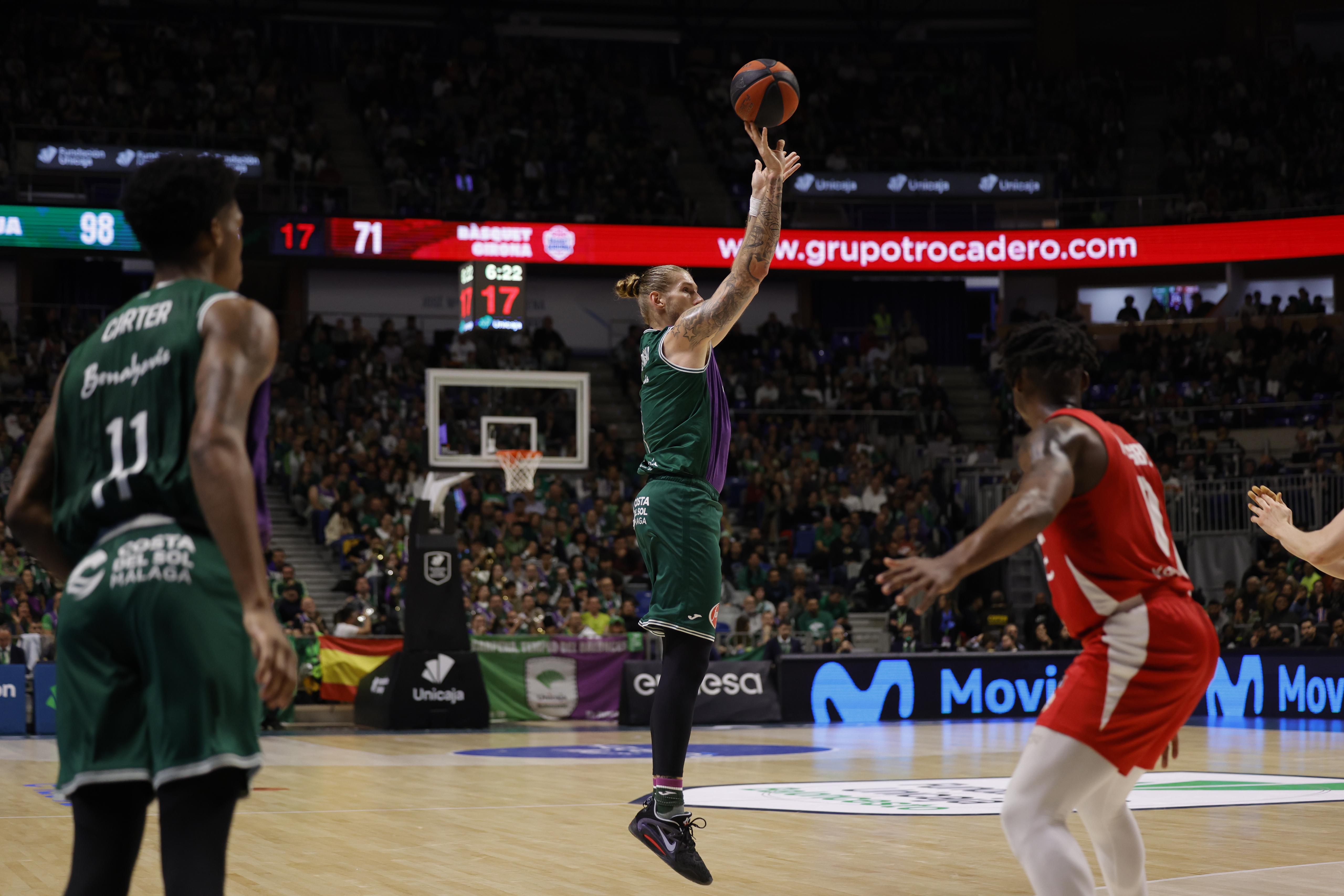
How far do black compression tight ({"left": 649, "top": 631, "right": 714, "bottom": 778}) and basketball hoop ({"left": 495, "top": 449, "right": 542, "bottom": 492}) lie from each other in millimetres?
11392

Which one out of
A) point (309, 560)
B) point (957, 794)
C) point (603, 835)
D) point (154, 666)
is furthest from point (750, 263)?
point (309, 560)

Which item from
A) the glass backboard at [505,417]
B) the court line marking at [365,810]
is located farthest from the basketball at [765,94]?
the glass backboard at [505,417]

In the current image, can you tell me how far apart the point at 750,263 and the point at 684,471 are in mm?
916

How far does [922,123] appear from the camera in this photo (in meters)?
32.3

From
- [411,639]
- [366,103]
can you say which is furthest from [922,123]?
[411,639]

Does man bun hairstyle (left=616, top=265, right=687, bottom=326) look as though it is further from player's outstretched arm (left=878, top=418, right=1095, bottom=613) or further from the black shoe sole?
player's outstretched arm (left=878, top=418, right=1095, bottom=613)

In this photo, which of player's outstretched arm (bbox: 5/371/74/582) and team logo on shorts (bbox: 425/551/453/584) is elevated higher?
player's outstretched arm (bbox: 5/371/74/582)

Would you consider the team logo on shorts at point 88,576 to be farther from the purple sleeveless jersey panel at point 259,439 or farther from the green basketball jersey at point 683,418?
the green basketball jersey at point 683,418

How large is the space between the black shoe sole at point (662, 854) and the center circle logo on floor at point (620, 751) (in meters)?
6.34

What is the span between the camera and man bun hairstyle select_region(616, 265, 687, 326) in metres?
6.45

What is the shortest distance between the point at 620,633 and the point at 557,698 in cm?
154

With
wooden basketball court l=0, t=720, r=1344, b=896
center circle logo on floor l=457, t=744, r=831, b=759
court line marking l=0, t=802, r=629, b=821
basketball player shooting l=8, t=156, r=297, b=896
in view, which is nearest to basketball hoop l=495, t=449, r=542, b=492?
center circle logo on floor l=457, t=744, r=831, b=759

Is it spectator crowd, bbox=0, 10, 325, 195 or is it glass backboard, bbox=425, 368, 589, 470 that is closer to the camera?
glass backboard, bbox=425, 368, 589, 470

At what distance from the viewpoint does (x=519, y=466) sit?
17.5 m
